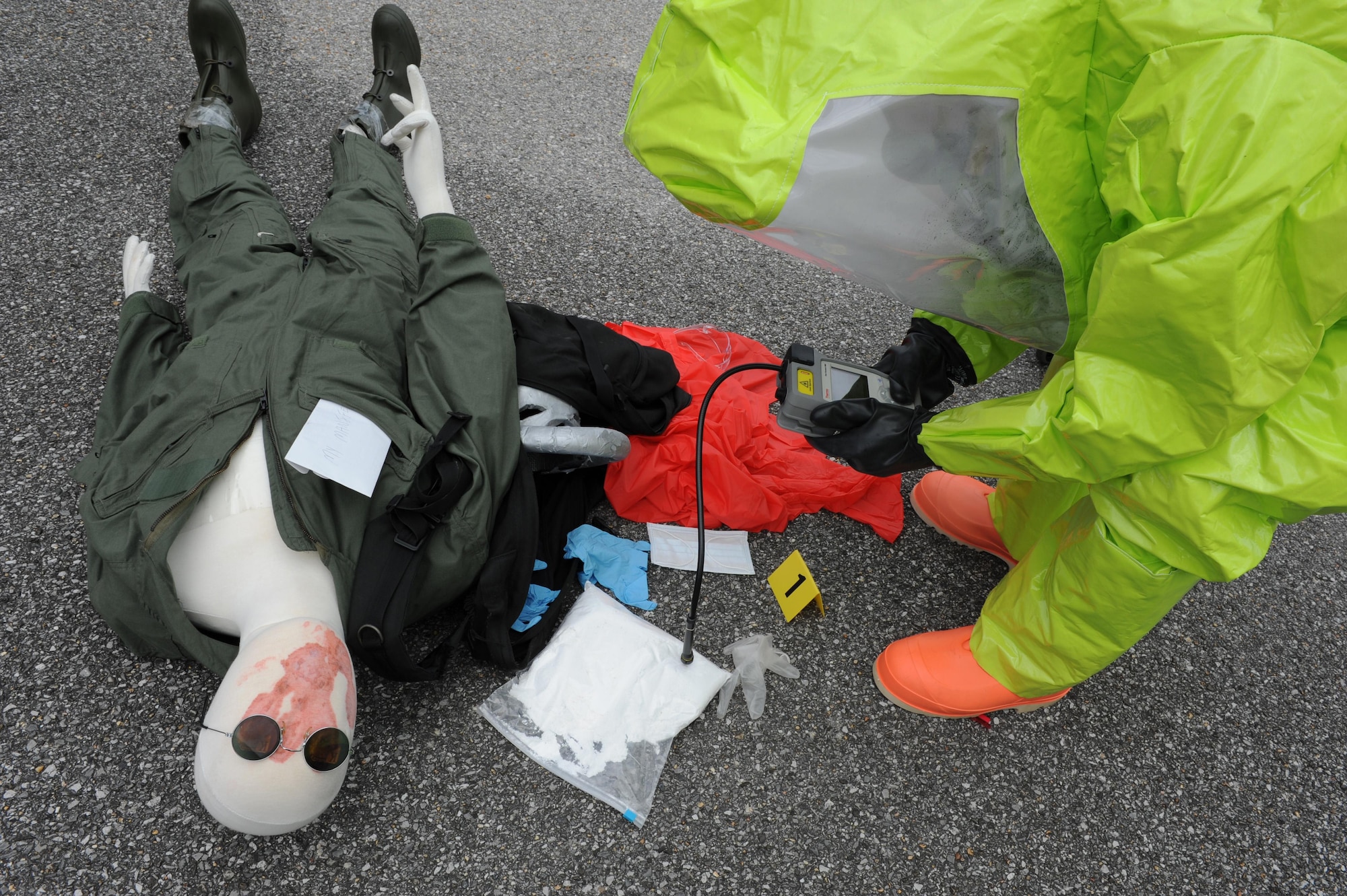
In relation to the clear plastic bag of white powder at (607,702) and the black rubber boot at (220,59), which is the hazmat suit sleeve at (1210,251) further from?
the black rubber boot at (220,59)

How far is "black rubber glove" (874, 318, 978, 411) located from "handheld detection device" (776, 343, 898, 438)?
10cm

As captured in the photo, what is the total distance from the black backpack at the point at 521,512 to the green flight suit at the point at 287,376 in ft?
0.13

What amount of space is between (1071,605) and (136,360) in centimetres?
208

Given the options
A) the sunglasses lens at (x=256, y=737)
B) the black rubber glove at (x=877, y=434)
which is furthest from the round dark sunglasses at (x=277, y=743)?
the black rubber glove at (x=877, y=434)

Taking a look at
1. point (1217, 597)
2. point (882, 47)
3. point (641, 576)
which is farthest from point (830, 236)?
point (1217, 597)

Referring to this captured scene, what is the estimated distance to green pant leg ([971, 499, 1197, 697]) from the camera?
51.2 inches

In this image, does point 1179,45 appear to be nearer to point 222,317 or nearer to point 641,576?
point 641,576

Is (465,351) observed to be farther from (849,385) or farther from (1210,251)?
(1210,251)

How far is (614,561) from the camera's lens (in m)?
1.87

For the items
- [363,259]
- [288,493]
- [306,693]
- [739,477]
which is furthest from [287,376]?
[739,477]

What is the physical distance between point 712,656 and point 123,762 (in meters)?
1.18

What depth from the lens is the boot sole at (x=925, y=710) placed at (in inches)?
66.8

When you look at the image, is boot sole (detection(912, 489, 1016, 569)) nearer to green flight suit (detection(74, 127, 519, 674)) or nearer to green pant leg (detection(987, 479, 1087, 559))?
green pant leg (detection(987, 479, 1087, 559))

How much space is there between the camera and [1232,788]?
1.75m
